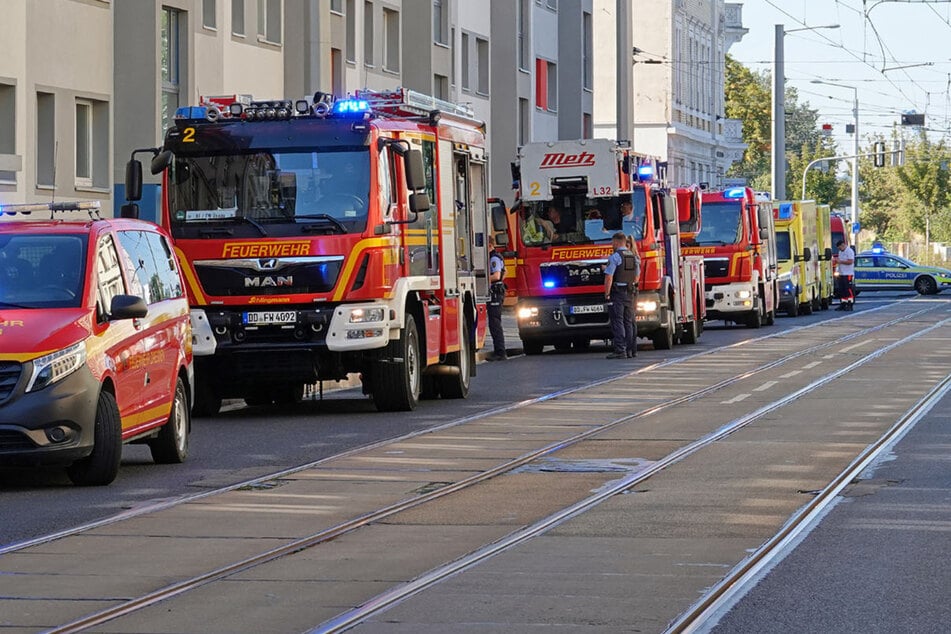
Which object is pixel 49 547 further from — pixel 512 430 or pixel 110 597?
pixel 512 430

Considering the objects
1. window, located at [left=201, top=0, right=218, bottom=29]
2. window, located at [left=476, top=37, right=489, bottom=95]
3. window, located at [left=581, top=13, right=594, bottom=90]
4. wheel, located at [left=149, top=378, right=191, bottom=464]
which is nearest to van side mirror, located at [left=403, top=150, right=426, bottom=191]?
wheel, located at [left=149, top=378, right=191, bottom=464]

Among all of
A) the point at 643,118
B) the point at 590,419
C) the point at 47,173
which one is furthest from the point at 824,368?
the point at 643,118

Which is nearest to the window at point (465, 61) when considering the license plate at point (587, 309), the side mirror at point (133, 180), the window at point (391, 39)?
the window at point (391, 39)

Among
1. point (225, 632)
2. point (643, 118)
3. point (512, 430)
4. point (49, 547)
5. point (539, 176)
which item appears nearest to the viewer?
point (225, 632)

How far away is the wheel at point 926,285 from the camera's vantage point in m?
73.8

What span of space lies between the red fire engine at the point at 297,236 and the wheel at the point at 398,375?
1 centimetres

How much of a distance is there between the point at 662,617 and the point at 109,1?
29.6 meters

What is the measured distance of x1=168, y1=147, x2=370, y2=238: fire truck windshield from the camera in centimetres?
1944

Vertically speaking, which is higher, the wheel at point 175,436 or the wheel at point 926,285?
the wheel at point 926,285

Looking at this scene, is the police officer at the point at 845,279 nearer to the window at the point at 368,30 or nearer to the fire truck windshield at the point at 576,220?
the window at the point at 368,30

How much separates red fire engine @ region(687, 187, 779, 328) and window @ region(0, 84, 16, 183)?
15394 mm

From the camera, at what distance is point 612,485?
44.0ft

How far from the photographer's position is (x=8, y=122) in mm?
32688

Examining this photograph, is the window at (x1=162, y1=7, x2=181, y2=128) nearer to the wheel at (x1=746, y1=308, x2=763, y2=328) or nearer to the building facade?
the wheel at (x1=746, y1=308, x2=763, y2=328)
